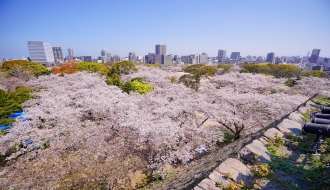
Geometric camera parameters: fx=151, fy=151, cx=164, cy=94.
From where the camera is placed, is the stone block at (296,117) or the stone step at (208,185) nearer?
the stone step at (208,185)

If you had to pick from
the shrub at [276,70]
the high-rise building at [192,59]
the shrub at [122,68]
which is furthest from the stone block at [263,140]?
the high-rise building at [192,59]

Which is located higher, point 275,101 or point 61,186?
point 275,101

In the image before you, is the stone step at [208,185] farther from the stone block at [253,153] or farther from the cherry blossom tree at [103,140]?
the cherry blossom tree at [103,140]

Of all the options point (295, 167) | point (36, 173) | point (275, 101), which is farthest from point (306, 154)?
point (36, 173)

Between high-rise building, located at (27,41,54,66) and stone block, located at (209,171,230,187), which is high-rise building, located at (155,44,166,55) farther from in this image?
stone block, located at (209,171,230,187)

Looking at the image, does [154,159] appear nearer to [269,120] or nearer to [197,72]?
[269,120]
